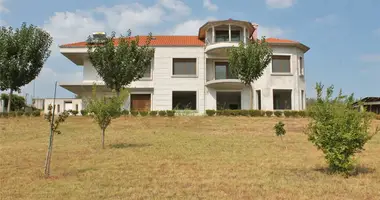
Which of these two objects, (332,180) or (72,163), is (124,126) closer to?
(72,163)

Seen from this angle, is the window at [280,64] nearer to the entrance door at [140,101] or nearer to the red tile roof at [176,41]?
the red tile roof at [176,41]

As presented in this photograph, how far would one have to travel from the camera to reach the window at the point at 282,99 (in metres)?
34.9

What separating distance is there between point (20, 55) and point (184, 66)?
577 inches

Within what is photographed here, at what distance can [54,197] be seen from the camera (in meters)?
7.68

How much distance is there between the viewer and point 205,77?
1371 inches

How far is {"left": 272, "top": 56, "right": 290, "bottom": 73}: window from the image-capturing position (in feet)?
114

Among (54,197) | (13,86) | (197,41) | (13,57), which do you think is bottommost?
(54,197)

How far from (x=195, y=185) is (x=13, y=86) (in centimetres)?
2719

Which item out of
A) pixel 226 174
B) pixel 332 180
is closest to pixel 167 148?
pixel 226 174

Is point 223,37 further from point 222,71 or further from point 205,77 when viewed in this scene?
point 205,77

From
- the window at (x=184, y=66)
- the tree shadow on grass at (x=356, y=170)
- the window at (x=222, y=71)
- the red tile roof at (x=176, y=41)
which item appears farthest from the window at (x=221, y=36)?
the tree shadow on grass at (x=356, y=170)

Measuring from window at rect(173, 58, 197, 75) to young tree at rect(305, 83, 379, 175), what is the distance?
82.0ft

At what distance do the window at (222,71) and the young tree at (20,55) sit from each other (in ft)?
53.3

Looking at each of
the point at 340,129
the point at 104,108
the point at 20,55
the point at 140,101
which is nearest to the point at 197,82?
the point at 140,101
